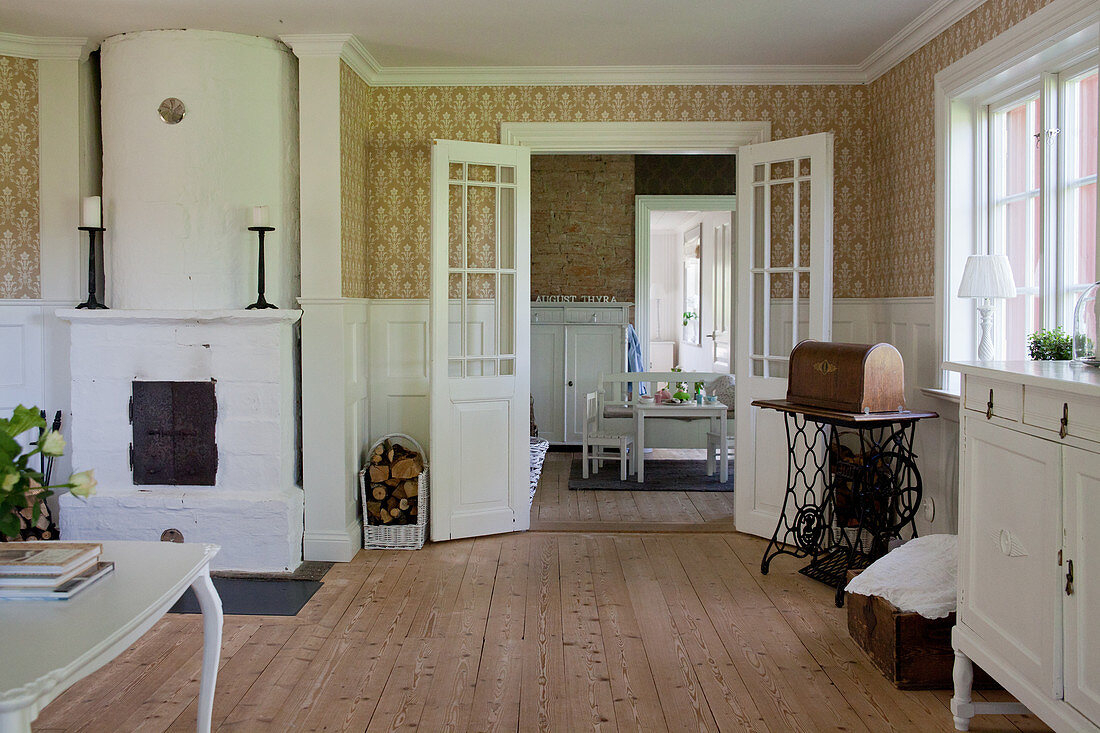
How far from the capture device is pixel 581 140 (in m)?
5.25

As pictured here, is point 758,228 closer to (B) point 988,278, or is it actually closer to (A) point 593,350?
(B) point 988,278

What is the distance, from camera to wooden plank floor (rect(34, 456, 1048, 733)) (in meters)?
2.89

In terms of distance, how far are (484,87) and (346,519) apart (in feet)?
8.71

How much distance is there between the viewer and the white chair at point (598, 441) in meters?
6.93

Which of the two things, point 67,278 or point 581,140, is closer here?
point 67,278

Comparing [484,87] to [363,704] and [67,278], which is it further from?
[363,704]

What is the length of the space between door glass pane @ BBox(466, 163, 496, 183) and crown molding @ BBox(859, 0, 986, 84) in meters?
2.22

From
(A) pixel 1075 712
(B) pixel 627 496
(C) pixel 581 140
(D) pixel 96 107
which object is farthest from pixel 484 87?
(A) pixel 1075 712

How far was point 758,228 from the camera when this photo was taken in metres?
5.16

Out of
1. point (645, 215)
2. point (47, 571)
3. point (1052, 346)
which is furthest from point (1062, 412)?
point (645, 215)

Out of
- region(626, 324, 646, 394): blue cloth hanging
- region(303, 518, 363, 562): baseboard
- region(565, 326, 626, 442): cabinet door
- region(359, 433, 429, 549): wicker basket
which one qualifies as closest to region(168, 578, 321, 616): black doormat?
region(303, 518, 363, 562): baseboard

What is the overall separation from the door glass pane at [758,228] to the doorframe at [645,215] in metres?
3.37

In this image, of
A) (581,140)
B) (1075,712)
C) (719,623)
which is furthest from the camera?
(581,140)

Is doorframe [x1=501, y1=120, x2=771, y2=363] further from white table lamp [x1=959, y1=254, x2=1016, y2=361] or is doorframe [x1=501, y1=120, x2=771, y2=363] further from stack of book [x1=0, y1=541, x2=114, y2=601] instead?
stack of book [x1=0, y1=541, x2=114, y2=601]
